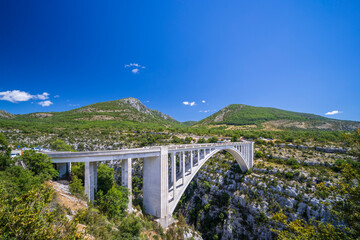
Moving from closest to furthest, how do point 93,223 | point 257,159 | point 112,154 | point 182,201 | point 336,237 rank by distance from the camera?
point 336,237
point 93,223
point 112,154
point 182,201
point 257,159

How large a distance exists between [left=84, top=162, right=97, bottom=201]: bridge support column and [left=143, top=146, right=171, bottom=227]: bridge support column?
16.5ft

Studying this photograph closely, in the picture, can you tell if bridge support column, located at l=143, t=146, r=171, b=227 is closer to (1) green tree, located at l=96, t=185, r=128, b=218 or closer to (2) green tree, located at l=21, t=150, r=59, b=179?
(1) green tree, located at l=96, t=185, r=128, b=218

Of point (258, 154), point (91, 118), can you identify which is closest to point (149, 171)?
point (258, 154)

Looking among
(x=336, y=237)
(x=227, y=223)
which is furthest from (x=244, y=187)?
(x=336, y=237)

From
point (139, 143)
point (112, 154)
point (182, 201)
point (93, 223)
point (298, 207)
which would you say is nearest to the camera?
point (93, 223)

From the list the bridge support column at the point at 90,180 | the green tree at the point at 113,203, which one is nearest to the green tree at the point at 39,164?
the bridge support column at the point at 90,180

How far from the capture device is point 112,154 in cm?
1216

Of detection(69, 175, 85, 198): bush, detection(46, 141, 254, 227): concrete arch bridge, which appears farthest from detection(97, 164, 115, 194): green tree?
detection(69, 175, 85, 198): bush

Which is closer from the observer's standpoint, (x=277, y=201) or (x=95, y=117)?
(x=277, y=201)

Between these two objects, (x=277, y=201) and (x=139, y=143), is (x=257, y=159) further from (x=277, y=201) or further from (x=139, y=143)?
(x=139, y=143)

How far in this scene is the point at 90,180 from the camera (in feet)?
38.6

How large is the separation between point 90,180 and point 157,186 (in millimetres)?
6253

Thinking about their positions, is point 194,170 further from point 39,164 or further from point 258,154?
point 258,154

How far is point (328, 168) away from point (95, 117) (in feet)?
308
